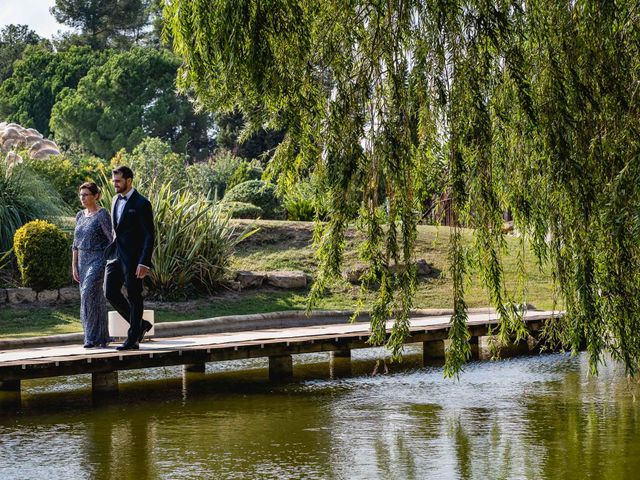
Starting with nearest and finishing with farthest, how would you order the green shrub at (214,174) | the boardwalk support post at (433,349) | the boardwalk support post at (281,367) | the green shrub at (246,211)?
the boardwalk support post at (281,367) < the boardwalk support post at (433,349) < the green shrub at (246,211) < the green shrub at (214,174)

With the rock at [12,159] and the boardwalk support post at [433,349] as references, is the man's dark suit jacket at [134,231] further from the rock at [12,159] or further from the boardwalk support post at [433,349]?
the rock at [12,159]

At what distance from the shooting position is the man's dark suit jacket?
11102 mm

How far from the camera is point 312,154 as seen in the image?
24.8ft

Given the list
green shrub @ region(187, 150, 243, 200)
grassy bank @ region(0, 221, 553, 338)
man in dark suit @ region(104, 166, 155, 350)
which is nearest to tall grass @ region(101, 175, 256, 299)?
grassy bank @ region(0, 221, 553, 338)

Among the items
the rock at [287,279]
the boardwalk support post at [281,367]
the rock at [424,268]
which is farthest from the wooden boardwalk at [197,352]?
the rock at [424,268]

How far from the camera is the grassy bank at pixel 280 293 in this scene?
53.8ft

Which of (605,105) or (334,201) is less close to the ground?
(605,105)

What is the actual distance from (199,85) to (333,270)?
1543mm

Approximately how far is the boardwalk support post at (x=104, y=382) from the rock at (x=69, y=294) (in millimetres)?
6369

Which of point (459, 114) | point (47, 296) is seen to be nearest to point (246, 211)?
point (47, 296)

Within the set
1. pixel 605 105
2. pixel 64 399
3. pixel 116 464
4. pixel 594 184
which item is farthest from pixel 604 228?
pixel 64 399

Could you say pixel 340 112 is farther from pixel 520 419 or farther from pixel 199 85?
pixel 520 419

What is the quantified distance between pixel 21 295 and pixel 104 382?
6242 mm

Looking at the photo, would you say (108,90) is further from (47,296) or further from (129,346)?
(129,346)
